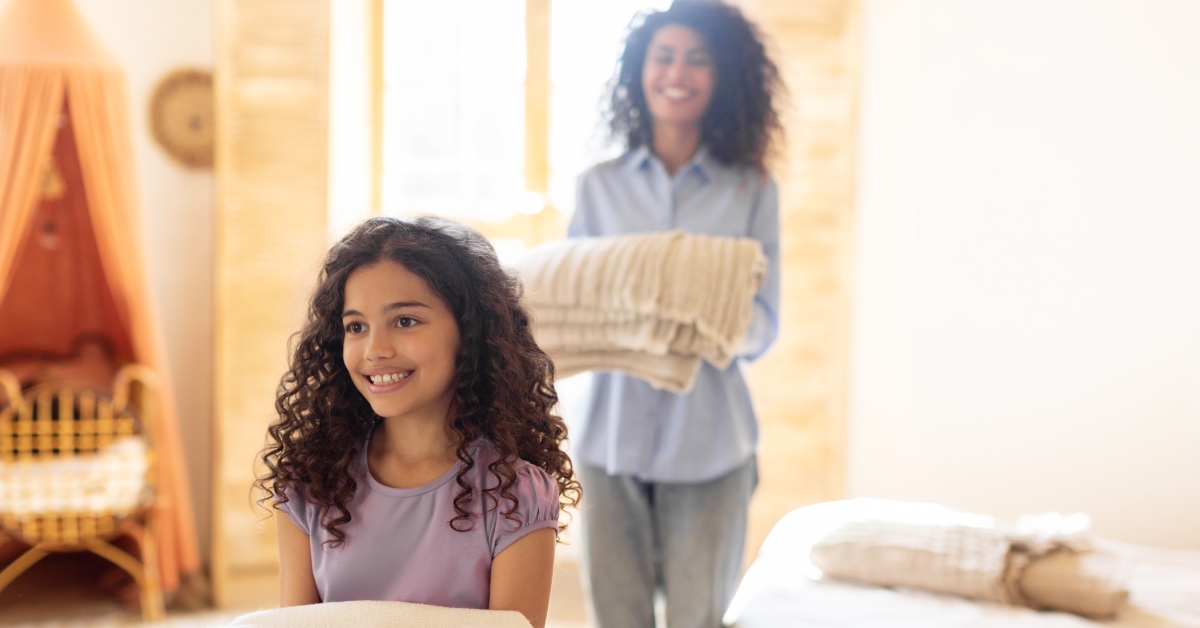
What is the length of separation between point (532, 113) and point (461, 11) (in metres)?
0.40

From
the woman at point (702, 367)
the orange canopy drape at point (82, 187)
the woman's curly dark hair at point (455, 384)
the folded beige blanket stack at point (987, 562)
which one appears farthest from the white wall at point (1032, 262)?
the orange canopy drape at point (82, 187)

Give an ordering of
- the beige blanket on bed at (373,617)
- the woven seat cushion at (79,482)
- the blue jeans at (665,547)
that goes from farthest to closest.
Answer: the woven seat cushion at (79,482), the blue jeans at (665,547), the beige blanket on bed at (373,617)

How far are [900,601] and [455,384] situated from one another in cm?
88

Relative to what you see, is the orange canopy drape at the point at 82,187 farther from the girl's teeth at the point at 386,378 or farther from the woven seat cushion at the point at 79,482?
the girl's teeth at the point at 386,378

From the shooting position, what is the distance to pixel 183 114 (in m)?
2.88

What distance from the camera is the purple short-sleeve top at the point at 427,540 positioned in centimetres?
83

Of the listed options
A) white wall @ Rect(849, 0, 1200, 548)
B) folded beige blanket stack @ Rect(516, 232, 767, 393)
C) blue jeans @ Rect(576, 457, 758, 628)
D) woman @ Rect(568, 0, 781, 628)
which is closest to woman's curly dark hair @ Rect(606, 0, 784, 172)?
woman @ Rect(568, 0, 781, 628)

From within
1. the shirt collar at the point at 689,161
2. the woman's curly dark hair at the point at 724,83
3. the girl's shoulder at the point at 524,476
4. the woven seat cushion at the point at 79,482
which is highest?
the woman's curly dark hair at the point at 724,83

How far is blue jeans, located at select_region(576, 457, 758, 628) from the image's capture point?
1.39 meters

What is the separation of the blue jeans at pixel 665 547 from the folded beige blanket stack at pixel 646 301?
22 centimetres

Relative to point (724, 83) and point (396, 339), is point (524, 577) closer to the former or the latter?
point (396, 339)

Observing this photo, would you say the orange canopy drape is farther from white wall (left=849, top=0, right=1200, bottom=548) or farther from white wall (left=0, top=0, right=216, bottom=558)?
white wall (left=849, top=0, right=1200, bottom=548)

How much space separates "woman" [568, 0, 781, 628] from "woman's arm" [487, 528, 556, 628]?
1.93 ft

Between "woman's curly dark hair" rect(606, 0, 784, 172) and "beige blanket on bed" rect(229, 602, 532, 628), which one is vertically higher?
"woman's curly dark hair" rect(606, 0, 784, 172)
